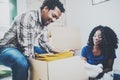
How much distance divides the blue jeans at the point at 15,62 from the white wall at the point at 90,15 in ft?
2.45

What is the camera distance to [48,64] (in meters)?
1.58

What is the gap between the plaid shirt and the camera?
5.92ft

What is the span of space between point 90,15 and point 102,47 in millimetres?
417

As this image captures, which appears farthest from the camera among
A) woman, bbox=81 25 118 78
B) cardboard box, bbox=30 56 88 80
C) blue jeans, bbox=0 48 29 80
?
woman, bbox=81 25 118 78

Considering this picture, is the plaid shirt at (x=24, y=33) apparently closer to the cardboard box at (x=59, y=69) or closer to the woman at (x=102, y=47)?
the cardboard box at (x=59, y=69)

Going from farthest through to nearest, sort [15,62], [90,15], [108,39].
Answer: [90,15], [108,39], [15,62]

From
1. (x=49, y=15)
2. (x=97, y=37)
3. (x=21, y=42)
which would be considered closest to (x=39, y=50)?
(x=21, y=42)

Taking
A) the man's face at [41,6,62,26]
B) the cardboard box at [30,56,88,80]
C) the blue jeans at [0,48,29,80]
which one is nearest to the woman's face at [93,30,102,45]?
the cardboard box at [30,56,88,80]

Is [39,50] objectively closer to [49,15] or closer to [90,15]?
[49,15]

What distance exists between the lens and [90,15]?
2.07m

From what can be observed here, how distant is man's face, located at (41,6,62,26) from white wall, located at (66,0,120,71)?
0.20 meters

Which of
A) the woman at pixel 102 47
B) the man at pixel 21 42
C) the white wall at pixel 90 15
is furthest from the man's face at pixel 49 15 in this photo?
the woman at pixel 102 47

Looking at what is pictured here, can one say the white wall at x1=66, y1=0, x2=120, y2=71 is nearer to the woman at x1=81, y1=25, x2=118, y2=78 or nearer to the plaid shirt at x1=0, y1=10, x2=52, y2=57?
the woman at x1=81, y1=25, x2=118, y2=78

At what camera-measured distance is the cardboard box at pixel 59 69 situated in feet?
5.23
